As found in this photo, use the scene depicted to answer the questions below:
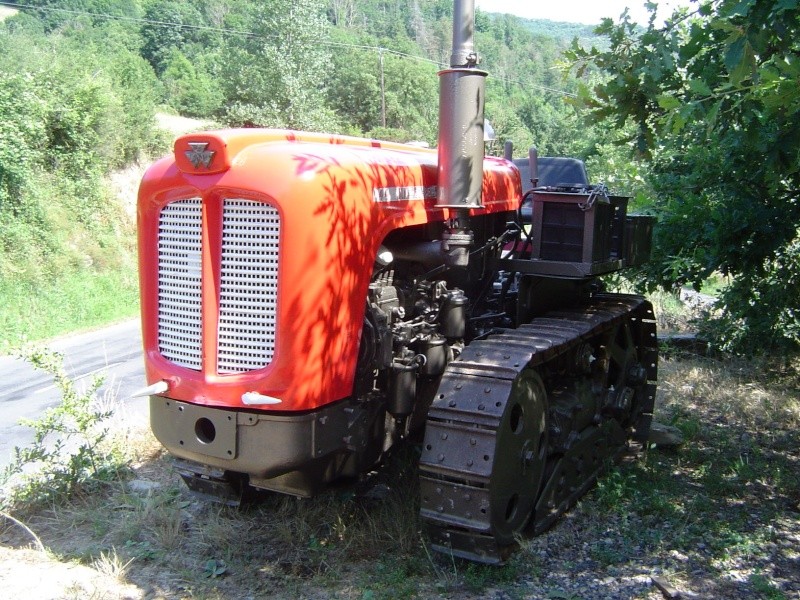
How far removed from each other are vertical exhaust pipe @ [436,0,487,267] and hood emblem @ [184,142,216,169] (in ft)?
3.90

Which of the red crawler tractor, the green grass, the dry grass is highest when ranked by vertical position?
the red crawler tractor

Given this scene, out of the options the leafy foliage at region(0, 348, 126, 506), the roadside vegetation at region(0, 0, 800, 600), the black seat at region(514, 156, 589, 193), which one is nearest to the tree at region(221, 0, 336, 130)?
the roadside vegetation at region(0, 0, 800, 600)

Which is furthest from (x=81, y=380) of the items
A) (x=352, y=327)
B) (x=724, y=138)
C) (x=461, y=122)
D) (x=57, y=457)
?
(x=724, y=138)

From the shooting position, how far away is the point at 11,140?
1602 cm


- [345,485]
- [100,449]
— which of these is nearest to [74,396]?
[100,449]

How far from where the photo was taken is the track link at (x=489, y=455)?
374 cm

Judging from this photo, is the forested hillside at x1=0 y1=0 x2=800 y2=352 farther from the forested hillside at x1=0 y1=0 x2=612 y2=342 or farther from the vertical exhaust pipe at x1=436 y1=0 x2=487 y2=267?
the vertical exhaust pipe at x1=436 y1=0 x2=487 y2=267

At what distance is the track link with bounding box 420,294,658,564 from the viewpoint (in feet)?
12.3

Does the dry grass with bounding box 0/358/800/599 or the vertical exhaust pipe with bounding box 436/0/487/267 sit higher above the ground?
the vertical exhaust pipe with bounding box 436/0/487/267

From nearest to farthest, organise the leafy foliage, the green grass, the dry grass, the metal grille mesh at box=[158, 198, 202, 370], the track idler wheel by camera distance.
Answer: the metal grille mesh at box=[158, 198, 202, 370]
the track idler wheel
the dry grass
the leafy foliage
the green grass

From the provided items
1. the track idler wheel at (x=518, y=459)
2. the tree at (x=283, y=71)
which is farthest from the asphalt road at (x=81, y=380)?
the tree at (x=283, y=71)

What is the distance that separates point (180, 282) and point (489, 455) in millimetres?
1633

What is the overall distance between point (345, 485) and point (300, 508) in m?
0.56

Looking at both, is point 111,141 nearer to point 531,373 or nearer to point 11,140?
point 11,140
